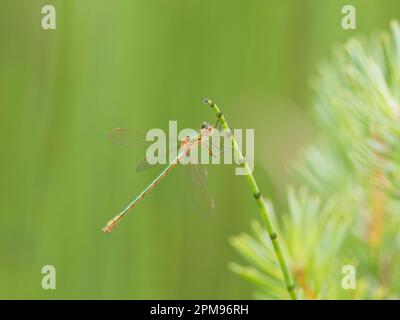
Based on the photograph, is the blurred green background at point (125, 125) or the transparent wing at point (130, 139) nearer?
the transparent wing at point (130, 139)

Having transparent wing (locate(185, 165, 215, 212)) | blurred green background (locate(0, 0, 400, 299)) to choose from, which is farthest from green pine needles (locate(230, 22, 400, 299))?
blurred green background (locate(0, 0, 400, 299))

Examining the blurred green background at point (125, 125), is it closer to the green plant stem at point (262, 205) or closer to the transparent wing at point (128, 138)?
the transparent wing at point (128, 138)

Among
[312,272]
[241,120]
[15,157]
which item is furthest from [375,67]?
[15,157]

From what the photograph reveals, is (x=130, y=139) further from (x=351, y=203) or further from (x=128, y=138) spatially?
(x=351, y=203)

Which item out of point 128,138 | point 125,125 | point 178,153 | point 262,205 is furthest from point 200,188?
point 125,125

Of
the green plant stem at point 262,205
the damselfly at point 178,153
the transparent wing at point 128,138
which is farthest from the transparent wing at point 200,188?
the green plant stem at point 262,205

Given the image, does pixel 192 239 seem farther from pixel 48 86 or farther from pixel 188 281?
pixel 48 86

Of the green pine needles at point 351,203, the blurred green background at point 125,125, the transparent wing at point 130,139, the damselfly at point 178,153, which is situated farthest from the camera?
the blurred green background at point 125,125

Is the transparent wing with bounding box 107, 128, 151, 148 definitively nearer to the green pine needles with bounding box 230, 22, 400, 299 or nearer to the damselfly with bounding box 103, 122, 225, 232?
the damselfly with bounding box 103, 122, 225, 232
